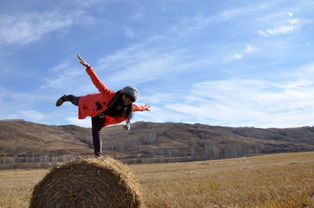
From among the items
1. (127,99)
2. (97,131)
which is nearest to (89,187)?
(97,131)

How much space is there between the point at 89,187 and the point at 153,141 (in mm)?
127223

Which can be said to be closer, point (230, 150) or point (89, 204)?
point (89, 204)

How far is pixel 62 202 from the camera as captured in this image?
627 centimetres

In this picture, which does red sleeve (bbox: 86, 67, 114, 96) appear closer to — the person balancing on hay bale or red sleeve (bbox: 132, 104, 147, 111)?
the person balancing on hay bale

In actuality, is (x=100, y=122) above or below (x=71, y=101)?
below

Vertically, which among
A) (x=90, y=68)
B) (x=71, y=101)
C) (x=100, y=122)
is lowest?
(x=100, y=122)

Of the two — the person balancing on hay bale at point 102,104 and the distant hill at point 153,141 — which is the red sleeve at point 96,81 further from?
the distant hill at point 153,141

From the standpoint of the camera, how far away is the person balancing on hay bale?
6465 millimetres

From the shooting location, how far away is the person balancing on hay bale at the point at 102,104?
21.2 ft

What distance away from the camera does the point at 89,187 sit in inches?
248

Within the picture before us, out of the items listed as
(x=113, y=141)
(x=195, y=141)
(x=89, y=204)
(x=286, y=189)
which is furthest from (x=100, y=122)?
(x=195, y=141)

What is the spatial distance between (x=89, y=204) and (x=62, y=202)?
508 mm

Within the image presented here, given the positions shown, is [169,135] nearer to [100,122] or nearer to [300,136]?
[300,136]

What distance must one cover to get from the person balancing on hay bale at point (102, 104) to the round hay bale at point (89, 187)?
67 centimetres
